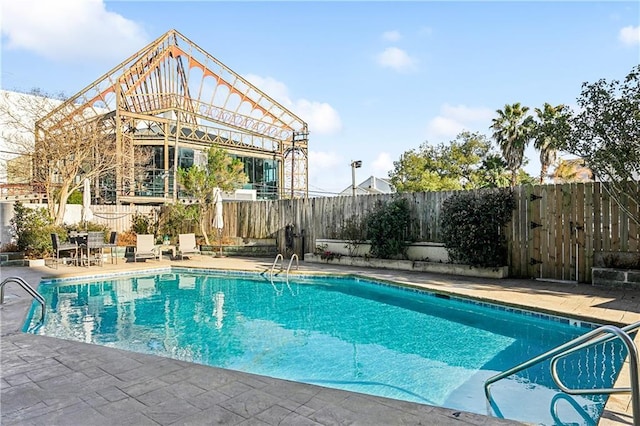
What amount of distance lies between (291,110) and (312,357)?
3364cm

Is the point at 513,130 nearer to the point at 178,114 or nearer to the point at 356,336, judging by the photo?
the point at 178,114

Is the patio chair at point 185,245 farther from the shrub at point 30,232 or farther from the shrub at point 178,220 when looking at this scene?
the shrub at point 30,232

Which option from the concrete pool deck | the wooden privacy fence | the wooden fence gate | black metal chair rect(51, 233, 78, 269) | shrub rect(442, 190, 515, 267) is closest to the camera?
the concrete pool deck

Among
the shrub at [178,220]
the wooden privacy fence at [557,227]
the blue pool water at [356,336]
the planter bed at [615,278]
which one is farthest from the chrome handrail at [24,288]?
the shrub at [178,220]

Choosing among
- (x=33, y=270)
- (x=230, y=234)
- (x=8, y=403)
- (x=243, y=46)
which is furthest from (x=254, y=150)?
(x=8, y=403)

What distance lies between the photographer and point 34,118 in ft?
53.4

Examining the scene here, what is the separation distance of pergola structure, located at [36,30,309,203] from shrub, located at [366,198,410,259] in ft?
42.5

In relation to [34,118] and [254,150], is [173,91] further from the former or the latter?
[34,118]

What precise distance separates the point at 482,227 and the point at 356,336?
467 cm

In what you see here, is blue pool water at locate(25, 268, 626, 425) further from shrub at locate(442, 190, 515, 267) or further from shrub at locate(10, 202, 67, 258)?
shrub at locate(10, 202, 67, 258)

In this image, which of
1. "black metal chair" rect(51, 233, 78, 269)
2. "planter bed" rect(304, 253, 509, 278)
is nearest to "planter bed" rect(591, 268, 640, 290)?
"planter bed" rect(304, 253, 509, 278)

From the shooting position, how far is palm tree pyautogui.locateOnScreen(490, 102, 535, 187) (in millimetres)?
21703

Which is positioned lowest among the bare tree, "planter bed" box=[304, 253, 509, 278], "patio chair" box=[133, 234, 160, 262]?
"planter bed" box=[304, 253, 509, 278]

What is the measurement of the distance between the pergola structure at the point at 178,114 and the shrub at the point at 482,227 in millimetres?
15301
